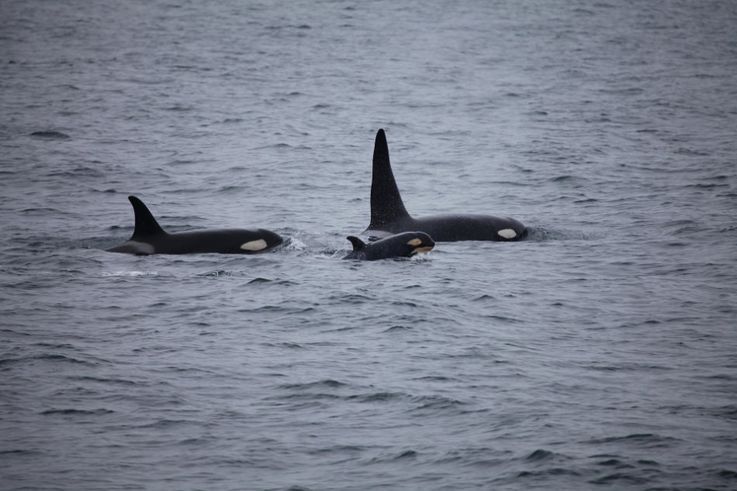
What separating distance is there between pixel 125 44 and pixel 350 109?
25151mm

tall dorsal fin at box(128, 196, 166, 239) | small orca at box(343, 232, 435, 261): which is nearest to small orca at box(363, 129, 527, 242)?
small orca at box(343, 232, 435, 261)

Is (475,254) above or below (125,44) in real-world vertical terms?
below

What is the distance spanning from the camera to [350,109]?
46062 mm

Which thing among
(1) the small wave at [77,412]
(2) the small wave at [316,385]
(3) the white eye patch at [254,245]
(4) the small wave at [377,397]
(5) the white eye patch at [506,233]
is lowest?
(4) the small wave at [377,397]

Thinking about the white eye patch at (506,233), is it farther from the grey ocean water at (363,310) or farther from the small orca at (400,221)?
the grey ocean water at (363,310)

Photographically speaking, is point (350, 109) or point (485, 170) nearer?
point (485, 170)

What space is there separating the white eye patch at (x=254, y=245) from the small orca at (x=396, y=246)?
1671mm

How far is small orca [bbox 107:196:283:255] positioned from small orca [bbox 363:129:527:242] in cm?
208

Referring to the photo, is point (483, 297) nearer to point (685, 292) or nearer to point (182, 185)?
point (685, 292)

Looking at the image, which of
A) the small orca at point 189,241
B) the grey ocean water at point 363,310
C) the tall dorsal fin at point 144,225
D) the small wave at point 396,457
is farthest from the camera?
the small orca at point 189,241

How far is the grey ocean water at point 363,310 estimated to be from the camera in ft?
33.9

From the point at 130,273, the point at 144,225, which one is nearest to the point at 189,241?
the point at 144,225

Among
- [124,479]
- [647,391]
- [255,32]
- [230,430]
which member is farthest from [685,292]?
[255,32]

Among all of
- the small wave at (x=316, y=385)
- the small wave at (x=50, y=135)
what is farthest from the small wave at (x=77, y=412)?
the small wave at (x=50, y=135)
